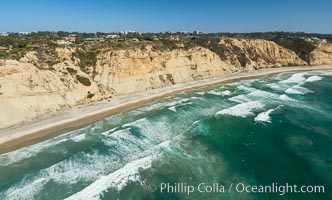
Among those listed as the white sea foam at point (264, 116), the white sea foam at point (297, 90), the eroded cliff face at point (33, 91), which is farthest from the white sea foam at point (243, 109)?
the eroded cliff face at point (33, 91)

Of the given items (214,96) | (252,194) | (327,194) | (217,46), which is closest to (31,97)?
(214,96)

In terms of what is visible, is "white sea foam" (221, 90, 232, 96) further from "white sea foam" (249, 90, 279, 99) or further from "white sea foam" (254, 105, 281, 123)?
"white sea foam" (254, 105, 281, 123)

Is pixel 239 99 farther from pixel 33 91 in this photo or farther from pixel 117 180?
pixel 33 91

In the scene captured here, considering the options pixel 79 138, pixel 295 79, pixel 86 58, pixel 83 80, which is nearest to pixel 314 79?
pixel 295 79

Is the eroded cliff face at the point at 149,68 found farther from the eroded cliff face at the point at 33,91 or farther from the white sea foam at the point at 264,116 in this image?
the white sea foam at the point at 264,116

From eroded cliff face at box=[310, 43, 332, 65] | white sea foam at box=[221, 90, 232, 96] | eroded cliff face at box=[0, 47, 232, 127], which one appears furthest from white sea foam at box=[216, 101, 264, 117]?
eroded cliff face at box=[310, 43, 332, 65]
